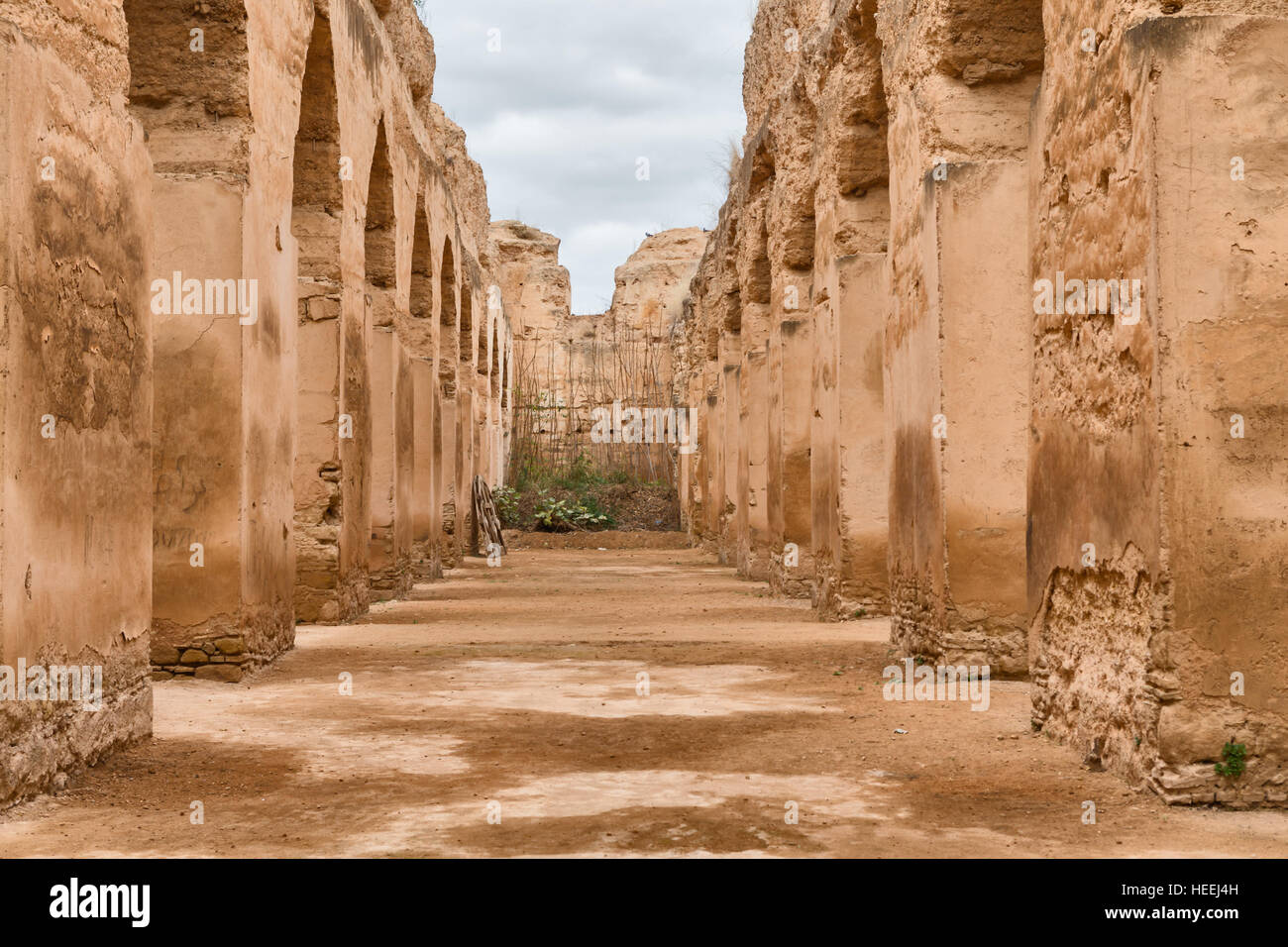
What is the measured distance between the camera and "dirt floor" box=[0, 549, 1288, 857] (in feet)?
12.4

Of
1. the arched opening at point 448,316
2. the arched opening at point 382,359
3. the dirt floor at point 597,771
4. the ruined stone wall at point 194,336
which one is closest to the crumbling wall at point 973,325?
the dirt floor at point 597,771

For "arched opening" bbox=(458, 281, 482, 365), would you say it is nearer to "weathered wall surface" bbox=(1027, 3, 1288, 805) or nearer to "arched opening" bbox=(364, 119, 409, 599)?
"arched opening" bbox=(364, 119, 409, 599)

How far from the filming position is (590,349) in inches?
1346

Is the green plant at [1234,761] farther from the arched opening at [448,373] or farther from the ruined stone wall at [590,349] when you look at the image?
the ruined stone wall at [590,349]

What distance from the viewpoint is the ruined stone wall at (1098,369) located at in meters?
4.18

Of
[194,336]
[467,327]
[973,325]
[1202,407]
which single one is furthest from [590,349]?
[1202,407]

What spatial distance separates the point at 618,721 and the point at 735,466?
471 inches

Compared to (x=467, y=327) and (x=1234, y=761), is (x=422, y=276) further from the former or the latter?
(x=1234, y=761)

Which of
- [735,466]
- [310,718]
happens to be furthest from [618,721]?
[735,466]

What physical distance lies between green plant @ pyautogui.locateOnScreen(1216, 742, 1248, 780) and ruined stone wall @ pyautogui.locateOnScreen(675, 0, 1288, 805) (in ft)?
0.05

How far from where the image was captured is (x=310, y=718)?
624cm

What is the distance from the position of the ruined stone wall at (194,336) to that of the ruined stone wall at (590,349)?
51.6 feet

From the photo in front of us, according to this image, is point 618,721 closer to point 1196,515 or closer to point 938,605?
point 938,605

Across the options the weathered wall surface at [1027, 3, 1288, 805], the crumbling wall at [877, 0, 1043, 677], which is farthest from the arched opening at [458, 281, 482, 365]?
the weathered wall surface at [1027, 3, 1288, 805]
